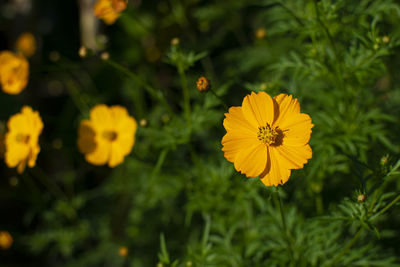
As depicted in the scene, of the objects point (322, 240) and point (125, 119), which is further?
point (125, 119)

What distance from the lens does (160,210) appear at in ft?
10.1

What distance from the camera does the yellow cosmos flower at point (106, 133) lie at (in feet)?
7.95

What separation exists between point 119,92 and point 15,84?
4.43 ft

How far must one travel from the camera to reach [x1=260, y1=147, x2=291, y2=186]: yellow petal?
1.34m

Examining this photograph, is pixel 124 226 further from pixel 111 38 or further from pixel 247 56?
pixel 111 38

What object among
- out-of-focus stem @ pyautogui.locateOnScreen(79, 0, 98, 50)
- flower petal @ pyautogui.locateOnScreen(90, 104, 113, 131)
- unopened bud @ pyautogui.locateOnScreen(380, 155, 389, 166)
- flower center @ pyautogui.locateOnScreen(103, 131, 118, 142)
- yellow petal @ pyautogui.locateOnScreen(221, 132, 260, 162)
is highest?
out-of-focus stem @ pyautogui.locateOnScreen(79, 0, 98, 50)

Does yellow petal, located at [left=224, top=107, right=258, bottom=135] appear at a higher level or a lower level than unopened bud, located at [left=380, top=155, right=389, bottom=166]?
higher

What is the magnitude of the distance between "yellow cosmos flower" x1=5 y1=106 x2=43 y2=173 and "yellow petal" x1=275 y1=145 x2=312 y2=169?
145 cm

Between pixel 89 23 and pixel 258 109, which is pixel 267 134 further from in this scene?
pixel 89 23

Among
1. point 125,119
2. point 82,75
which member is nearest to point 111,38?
point 82,75

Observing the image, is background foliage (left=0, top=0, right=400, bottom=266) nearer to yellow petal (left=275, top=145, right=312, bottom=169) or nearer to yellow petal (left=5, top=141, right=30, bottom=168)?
yellow petal (left=275, top=145, right=312, bottom=169)

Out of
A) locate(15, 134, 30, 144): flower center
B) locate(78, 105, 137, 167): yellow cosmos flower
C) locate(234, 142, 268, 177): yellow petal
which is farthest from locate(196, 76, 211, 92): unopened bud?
locate(15, 134, 30, 144): flower center

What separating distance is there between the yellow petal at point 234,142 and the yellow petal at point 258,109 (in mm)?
65

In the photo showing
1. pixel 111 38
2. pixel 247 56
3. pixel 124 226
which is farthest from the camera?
pixel 111 38
